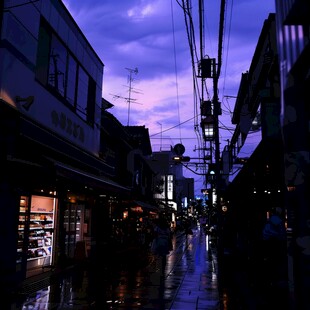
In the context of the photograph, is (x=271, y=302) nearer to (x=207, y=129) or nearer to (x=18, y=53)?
(x=18, y=53)

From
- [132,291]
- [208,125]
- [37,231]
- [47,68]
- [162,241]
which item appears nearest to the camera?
[132,291]

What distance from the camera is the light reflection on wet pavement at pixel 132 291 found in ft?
28.7

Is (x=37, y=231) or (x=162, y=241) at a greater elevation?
(x=37, y=231)

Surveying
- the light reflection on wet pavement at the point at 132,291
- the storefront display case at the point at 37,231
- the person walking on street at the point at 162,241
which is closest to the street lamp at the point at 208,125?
the person walking on street at the point at 162,241

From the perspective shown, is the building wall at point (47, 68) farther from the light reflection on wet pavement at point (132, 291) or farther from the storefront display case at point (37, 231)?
the light reflection on wet pavement at point (132, 291)

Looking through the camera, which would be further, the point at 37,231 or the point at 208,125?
the point at 208,125

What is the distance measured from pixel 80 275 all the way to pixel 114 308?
4.70 m

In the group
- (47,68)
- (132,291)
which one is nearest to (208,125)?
(47,68)

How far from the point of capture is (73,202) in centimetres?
1595

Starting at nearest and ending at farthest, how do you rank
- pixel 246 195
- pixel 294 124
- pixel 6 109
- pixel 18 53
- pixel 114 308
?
pixel 294 124, pixel 114 308, pixel 6 109, pixel 18 53, pixel 246 195

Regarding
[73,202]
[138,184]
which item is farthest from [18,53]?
[138,184]

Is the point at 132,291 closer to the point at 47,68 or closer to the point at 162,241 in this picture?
the point at 162,241

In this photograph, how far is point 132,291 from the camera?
1027 centimetres

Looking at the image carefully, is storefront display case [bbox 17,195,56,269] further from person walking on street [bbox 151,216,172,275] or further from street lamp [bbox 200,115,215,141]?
street lamp [bbox 200,115,215,141]
